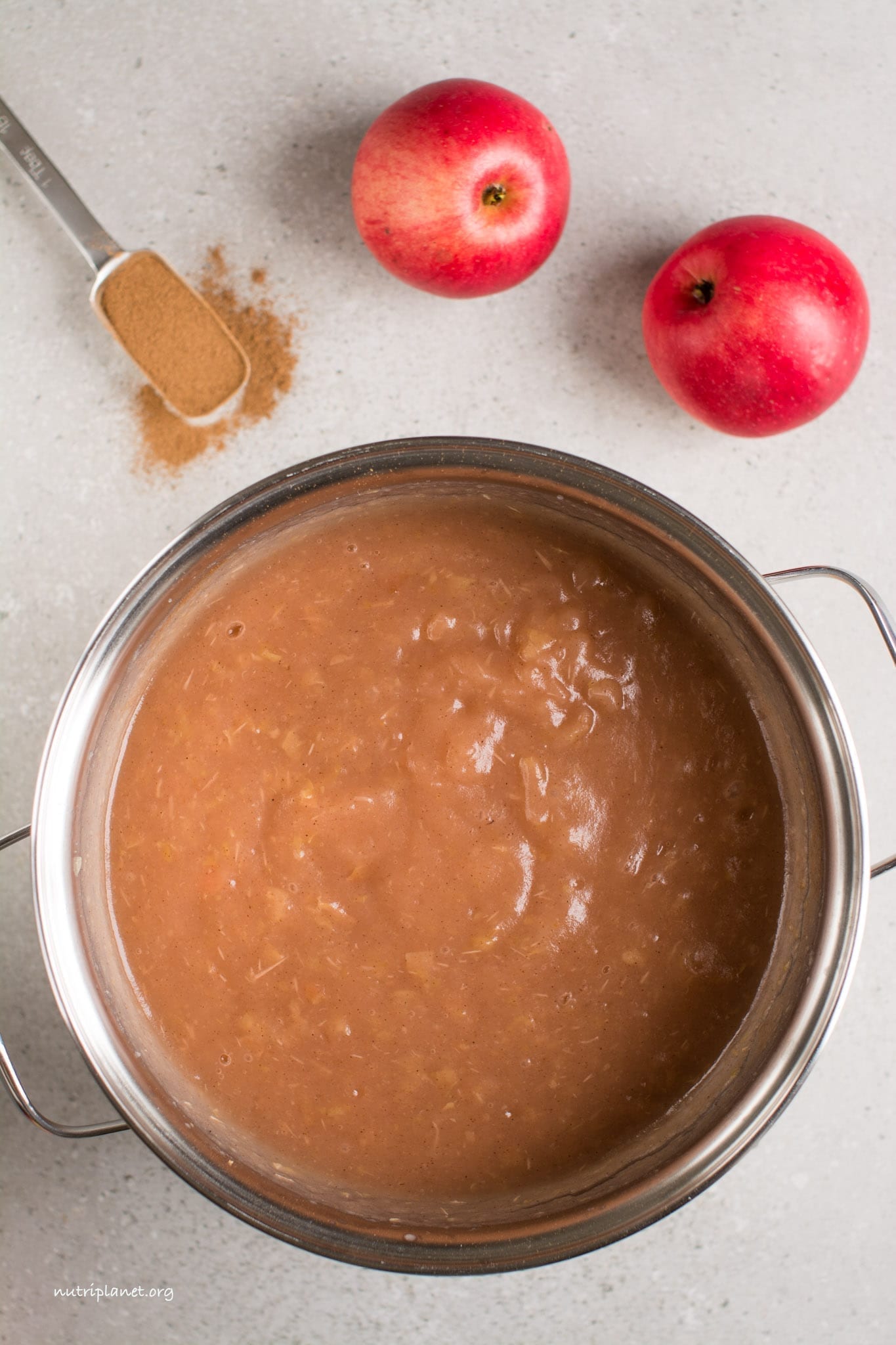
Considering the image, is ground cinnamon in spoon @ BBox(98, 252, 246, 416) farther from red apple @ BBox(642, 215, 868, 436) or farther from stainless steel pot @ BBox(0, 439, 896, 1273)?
red apple @ BBox(642, 215, 868, 436)

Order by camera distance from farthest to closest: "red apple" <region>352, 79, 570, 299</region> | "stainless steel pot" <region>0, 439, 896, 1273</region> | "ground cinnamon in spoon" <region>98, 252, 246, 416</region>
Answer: "ground cinnamon in spoon" <region>98, 252, 246, 416</region> → "red apple" <region>352, 79, 570, 299</region> → "stainless steel pot" <region>0, 439, 896, 1273</region>

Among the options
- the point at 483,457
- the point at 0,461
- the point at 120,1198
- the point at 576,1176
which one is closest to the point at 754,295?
the point at 483,457

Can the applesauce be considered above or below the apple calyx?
below

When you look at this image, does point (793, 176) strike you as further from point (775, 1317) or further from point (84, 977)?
point (775, 1317)

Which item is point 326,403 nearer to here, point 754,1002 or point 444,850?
point 444,850

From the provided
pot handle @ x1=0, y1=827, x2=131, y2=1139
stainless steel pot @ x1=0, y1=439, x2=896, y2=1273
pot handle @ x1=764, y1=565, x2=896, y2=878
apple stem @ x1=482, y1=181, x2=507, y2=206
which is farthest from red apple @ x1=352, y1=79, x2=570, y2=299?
pot handle @ x1=0, y1=827, x2=131, y2=1139

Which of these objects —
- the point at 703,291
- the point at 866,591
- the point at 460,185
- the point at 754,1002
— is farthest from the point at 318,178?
the point at 754,1002
